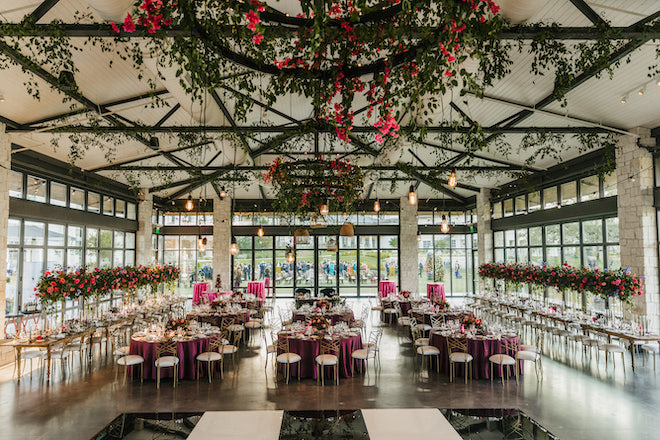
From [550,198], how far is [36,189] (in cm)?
1430

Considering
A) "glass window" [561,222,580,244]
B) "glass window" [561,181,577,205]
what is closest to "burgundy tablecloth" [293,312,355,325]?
"glass window" [561,222,580,244]

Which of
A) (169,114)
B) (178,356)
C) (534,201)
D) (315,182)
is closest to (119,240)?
(169,114)

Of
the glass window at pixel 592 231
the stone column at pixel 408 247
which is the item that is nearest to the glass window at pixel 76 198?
the stone column at pixel 408 247

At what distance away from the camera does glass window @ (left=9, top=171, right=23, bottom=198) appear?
Result: 8.97 metres

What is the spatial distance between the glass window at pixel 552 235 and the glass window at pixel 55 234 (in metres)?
→ 14.1

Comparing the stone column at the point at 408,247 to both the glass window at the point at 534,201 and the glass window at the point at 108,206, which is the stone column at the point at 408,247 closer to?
the glass window at the point at 534,201

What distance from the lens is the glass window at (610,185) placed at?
953 centimetres

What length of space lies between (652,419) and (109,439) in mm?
6563

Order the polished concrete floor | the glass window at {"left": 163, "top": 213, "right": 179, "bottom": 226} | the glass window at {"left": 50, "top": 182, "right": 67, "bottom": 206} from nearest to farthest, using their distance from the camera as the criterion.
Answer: the polished concrete floor, the glass window at {"left": 50, "top": 182, "right": 67, "bottom": 206}, the glass window at {"left": 163, "top": 213, "right": 179, "bottom": 226}

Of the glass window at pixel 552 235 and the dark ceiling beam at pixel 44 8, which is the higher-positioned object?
the dark ceiling beam at pixel 44 8

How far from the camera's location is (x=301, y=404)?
6.07 meters

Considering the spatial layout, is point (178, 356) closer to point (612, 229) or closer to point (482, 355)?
point (482, 355)

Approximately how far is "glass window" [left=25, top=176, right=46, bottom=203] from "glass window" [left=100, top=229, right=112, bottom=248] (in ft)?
10.6

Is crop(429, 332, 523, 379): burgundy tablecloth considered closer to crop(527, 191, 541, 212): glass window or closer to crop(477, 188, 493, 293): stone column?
crop(527, 191, 541, 212): glass window
